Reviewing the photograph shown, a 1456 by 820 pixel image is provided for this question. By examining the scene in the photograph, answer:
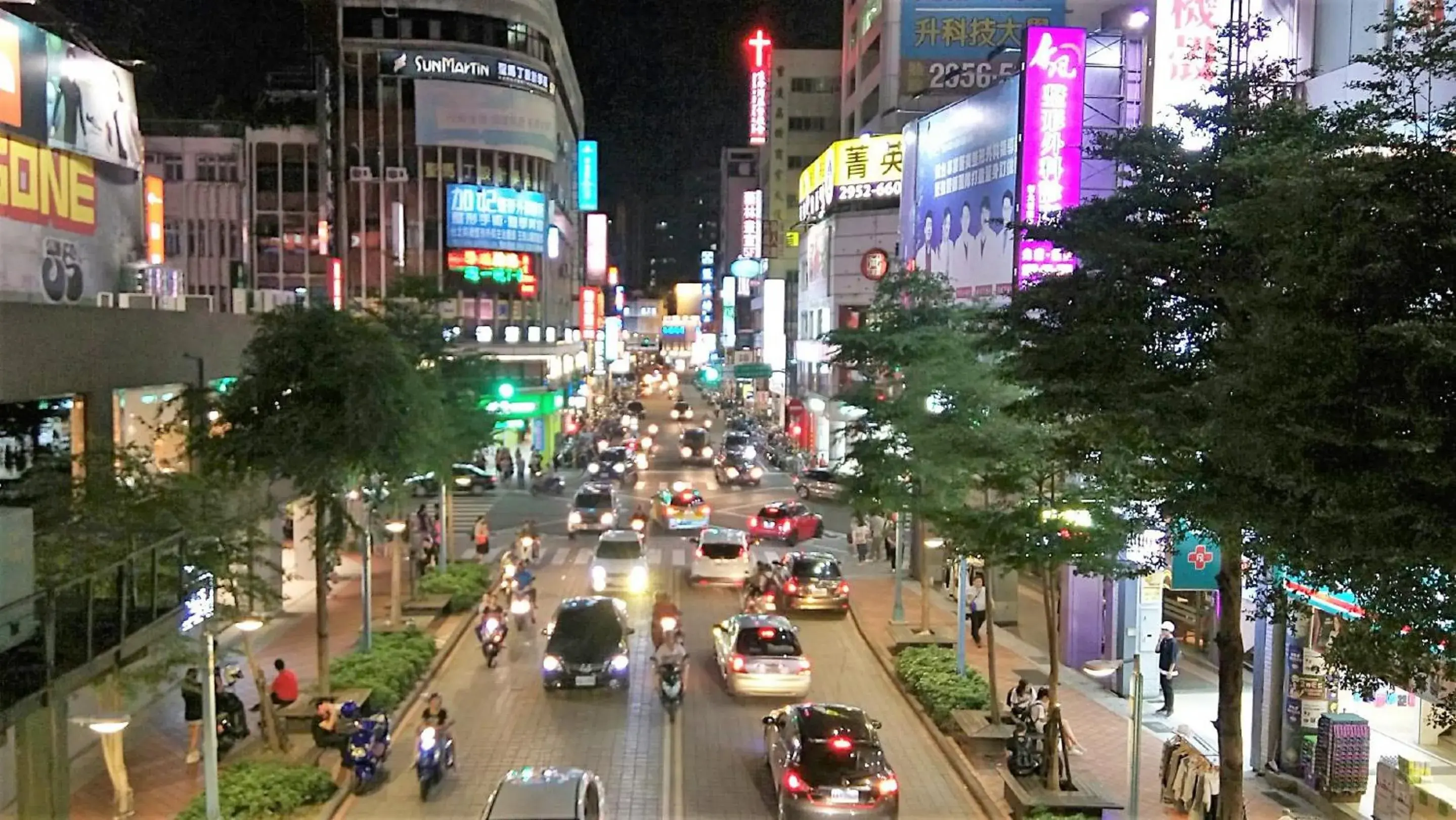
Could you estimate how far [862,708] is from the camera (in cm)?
1912

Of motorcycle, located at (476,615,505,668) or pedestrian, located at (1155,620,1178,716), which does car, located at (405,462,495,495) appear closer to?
motorcycle, located at (476,615,505,668)

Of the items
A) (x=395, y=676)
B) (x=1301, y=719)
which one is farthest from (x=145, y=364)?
(x=1301, y=719)

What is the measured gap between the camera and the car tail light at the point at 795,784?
522 inches

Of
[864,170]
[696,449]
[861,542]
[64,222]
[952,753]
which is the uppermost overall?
[864,170]

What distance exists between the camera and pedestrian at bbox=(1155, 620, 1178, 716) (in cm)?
1828

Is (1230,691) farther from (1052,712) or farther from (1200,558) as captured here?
(1200,558)

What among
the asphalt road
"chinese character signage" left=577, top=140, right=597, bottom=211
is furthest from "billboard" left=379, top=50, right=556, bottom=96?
the asphalt road

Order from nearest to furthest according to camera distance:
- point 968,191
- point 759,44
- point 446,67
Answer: point 968,191, point 446,67, point 759,44

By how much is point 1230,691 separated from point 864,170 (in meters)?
43.4

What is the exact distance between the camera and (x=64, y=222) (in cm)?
2114

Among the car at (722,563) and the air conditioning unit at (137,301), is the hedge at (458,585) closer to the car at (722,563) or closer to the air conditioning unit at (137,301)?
the car at (722,563)

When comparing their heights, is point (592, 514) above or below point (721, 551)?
below

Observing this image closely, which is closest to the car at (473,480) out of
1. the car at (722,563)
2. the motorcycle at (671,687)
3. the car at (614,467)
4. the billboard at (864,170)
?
the car at (614,467)

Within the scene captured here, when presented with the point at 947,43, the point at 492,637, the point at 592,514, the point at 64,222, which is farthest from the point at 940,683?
the point at 947,43
